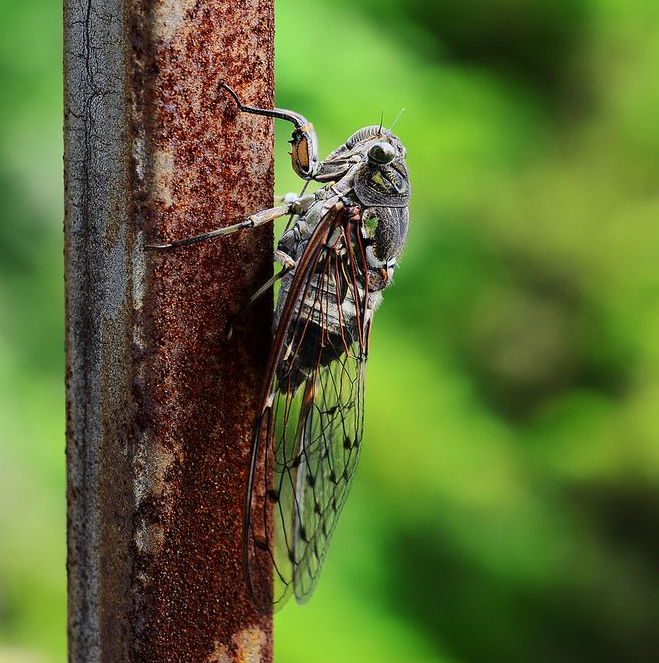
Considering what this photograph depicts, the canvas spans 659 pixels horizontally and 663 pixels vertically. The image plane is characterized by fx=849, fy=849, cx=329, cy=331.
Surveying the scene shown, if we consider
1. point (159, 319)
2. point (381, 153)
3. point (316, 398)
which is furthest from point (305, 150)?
point (159, 319)

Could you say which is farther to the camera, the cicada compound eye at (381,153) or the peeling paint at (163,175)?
the cicada compound eye at (381,153)

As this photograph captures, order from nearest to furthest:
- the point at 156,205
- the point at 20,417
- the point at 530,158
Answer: the point at 156,205 < the point at 20,417 < the point at 530,158

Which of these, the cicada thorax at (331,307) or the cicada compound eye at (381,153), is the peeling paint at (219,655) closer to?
the cicada thorax at (331,307)

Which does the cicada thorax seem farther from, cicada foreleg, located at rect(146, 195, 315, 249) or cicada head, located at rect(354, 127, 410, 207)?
cicada foreleg, located at rect(146, 195, 315, 249)

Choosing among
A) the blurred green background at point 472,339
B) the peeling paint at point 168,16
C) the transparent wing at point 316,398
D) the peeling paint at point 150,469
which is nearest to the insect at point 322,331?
the transparent wing at point 316,398

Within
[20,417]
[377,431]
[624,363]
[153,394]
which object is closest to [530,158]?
[624,363]

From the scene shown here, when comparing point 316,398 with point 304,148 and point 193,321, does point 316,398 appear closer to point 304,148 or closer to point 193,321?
point 304,148

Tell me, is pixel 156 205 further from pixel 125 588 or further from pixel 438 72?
pixel 438 72
